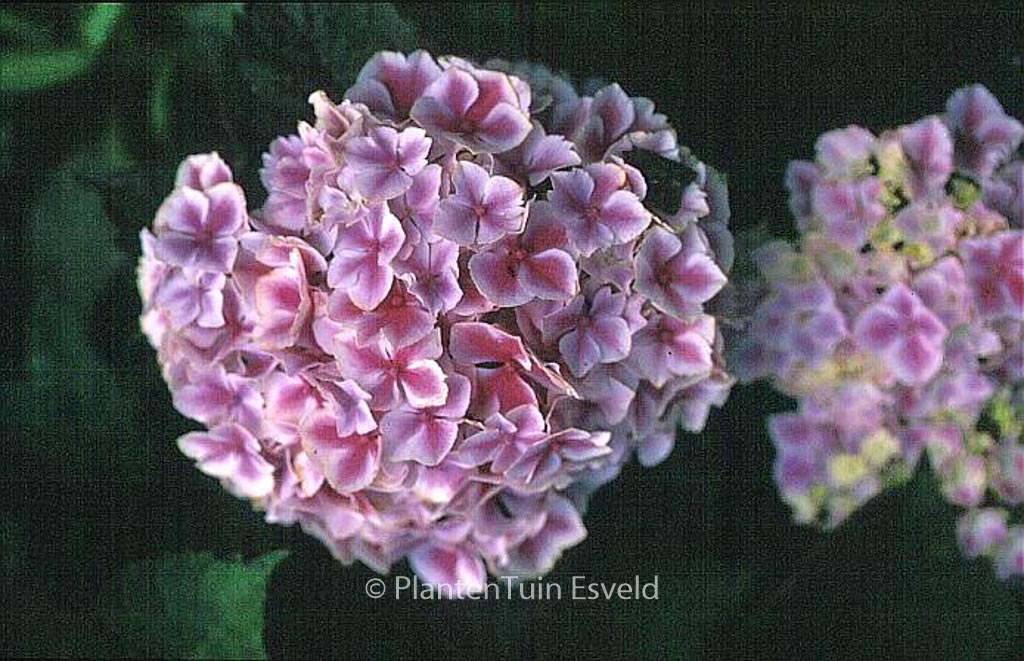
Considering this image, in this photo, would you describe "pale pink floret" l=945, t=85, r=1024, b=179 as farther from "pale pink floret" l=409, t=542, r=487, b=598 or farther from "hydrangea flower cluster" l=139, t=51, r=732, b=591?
"pale pink floret" l=409, t=542, r=487, b=598

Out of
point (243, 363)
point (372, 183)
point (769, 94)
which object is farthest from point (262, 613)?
point (769, 94)

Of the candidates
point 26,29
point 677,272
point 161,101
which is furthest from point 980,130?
point 26,29

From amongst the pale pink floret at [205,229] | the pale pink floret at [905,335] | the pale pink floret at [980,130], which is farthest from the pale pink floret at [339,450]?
the pale pink floret at [980,130]

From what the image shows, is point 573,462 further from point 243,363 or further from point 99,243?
point 99,243

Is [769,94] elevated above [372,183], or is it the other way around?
[769,94]

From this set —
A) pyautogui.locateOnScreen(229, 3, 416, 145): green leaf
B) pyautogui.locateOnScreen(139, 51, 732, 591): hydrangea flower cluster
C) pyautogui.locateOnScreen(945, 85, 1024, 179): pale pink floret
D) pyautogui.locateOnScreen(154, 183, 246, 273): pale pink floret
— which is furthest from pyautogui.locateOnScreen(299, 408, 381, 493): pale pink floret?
pyautogui.locateOnScreen(945, 85, 1024, 179): pale pink floret

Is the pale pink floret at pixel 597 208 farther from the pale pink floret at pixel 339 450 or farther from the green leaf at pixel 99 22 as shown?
the green leaf at pixel 99 22
